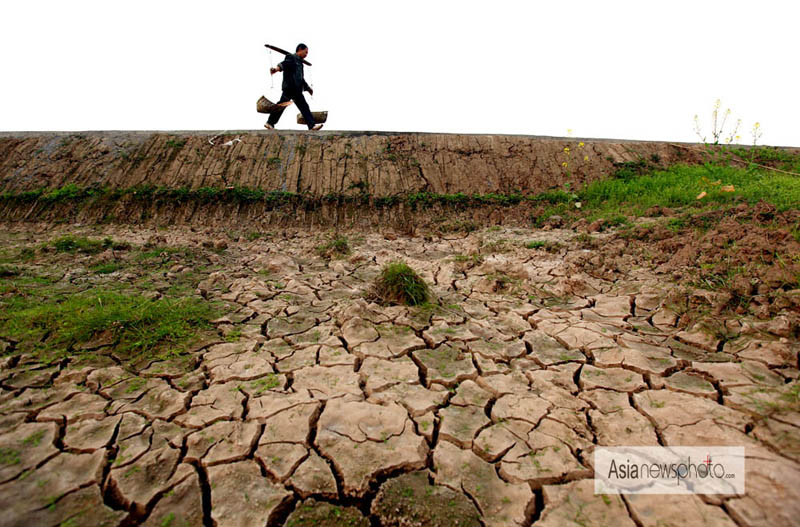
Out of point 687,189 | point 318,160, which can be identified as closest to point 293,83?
point 318,160

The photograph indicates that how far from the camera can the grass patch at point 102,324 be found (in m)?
2.77

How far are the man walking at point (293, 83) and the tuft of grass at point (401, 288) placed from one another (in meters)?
5.49

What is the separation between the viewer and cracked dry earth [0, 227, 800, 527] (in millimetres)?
1641

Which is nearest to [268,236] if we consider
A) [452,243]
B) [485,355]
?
[452,243]

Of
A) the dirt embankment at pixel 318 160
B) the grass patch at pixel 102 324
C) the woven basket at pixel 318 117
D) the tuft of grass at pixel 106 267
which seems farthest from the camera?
the woven basket at pixel 318 117

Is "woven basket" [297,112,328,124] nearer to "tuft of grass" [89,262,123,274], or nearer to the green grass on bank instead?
the green grass on bank

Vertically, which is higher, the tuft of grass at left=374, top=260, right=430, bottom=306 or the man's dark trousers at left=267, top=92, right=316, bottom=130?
the man's dark trousers at left=267, top=92, right=316, bottom=130

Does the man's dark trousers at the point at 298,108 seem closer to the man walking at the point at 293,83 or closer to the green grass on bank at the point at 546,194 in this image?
the man walking at the point at 293,83

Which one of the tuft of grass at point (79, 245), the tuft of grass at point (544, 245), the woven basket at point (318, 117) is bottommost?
the tuft of grass at point (79, 245)

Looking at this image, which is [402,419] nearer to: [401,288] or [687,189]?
[401,288]

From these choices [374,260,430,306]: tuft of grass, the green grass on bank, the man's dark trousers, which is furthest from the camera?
the man's dark trousers

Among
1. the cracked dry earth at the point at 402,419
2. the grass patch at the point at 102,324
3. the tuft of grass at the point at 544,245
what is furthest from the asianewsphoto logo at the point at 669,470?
the tuft of grass at the point at 544,245

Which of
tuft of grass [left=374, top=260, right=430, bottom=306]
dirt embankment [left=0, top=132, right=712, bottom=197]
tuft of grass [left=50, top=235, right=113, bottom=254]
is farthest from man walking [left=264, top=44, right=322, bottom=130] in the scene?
tuft of grass [left=374, top=260, right=430, bottom=306]

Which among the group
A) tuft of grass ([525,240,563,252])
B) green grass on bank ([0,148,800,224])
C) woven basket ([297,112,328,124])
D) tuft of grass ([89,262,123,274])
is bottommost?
tuft of grass ([89,262,123,274])
